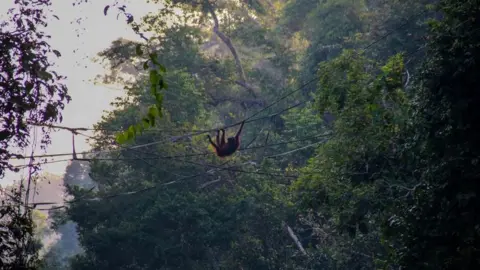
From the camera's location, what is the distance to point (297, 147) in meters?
24.5

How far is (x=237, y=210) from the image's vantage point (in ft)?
75.0

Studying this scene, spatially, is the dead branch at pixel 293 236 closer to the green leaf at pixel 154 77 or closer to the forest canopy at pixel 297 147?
the forest canopy at pixel 297 147

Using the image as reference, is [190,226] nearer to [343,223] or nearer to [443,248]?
[343,223]

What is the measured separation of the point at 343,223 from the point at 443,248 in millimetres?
3487

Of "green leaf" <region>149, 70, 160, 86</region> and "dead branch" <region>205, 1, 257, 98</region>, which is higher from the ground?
"dead branch" <region>205, 1, 257, 98</region>

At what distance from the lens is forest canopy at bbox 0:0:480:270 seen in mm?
8812

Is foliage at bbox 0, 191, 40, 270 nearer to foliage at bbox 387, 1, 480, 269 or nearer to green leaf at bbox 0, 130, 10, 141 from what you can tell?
green leaf at bbox 0, 130, 10, 141

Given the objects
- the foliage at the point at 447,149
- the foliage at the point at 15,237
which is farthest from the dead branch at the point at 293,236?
→ the foliage at the point at 15,237

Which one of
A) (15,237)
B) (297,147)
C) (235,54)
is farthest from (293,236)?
(15,237)

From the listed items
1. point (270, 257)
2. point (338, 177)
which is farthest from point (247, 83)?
point (338, 177)

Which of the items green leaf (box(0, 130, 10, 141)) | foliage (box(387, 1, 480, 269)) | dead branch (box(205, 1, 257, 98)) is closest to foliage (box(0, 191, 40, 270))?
green leaf (box(0, 130, 10, 141))

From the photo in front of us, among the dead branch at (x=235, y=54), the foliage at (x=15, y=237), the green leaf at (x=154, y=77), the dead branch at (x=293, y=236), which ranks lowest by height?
the dead branch at (x=293, y=236)

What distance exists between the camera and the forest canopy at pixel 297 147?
881 centimetres

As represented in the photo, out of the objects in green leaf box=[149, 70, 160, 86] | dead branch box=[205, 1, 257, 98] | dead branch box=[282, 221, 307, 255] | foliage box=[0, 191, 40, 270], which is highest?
dead branch box=[205, 1, 257, 98]
